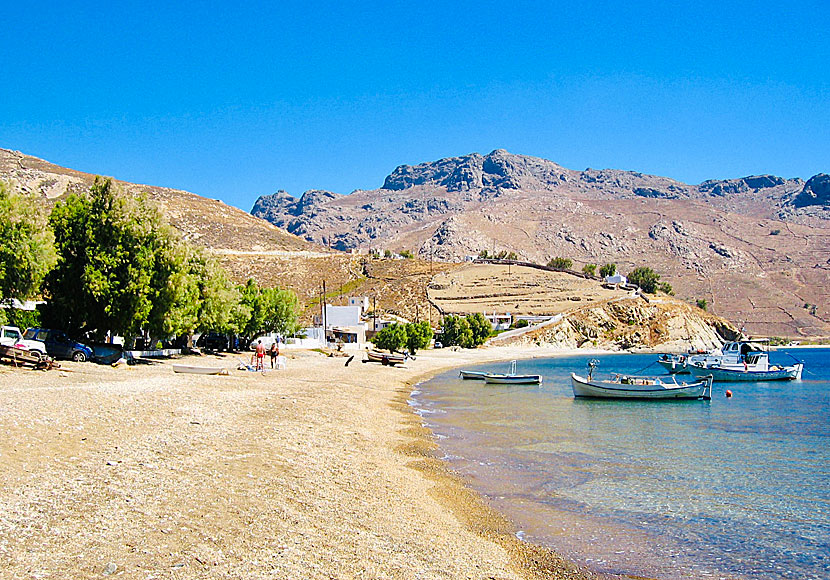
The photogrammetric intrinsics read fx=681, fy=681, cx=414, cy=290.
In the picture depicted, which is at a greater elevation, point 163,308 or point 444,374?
point 163,308

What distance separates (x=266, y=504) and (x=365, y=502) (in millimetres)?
1930

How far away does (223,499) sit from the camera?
10.5 metres

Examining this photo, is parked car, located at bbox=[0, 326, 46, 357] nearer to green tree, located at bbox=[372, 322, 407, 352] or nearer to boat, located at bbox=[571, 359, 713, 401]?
boat, located at bbox=[571, 359, 713, 401]

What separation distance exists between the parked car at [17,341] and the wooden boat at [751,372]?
167 ft

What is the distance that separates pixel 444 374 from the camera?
59.0 meters

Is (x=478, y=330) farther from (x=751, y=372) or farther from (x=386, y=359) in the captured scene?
(x=751, y=372)

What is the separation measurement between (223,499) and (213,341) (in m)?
48.1

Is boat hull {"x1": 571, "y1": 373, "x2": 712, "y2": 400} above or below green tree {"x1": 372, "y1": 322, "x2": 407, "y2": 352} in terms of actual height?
below

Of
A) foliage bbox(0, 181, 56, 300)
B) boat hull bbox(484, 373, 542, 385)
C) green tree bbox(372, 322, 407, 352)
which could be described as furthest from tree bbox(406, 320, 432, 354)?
foliage bbox(0, 181, 56, 300)

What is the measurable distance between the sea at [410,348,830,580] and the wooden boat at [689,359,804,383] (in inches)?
1066

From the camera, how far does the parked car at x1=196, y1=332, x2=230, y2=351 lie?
56.5 m

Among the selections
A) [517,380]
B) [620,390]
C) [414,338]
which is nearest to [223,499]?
[620,390]

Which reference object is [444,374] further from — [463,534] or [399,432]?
[463,534]

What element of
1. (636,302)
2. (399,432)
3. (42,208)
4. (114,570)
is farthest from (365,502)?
(636,302)
